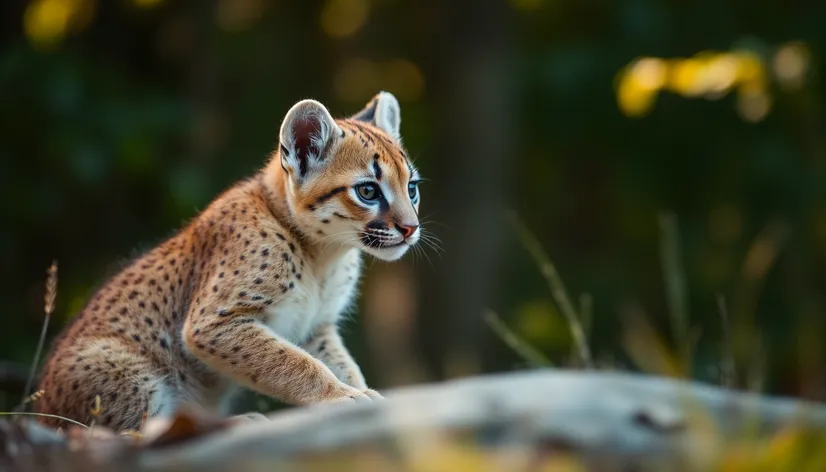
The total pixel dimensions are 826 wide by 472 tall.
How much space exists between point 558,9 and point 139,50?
6159mm

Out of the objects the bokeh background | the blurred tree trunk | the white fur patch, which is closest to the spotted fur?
the white fur patch

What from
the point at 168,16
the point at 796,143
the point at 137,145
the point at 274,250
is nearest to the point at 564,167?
the point at 796,143

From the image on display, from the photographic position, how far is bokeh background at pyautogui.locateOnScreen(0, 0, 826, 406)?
13.6 m

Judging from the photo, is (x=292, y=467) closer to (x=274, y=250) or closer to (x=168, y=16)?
(x=274, y=250)

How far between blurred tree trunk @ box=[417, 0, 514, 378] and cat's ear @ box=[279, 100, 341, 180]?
319 inches

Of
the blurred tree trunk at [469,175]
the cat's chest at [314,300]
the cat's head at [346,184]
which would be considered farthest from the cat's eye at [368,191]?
the blurred tree trunk at [469,175]

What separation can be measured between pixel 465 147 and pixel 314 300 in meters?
8.61

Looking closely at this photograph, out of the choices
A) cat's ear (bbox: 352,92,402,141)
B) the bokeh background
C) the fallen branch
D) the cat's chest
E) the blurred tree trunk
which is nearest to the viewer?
the fallen branch

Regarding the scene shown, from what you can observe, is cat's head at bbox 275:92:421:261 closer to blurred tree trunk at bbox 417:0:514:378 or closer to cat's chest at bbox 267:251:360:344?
cat's chest at bbox 267:251:360:344

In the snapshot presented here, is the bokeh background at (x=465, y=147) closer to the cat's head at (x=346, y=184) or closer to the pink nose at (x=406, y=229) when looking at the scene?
the cat's head at (x=346, y=184)

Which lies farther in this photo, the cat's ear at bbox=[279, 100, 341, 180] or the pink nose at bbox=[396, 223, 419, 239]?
the cat's ear at bbox=[279, 100, 341, 180]

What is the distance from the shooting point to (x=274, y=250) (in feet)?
23.1

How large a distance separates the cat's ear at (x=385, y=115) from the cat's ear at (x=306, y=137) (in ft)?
2.63

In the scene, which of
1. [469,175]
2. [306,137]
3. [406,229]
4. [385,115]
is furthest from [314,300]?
[469,175]
